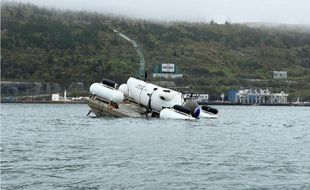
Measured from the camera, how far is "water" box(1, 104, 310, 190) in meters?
28.8

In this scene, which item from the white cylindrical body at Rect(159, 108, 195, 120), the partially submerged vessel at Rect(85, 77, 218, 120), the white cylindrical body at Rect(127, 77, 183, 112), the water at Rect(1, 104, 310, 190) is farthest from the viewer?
the white cylindrical body at Rect(127, 77, 183, 112)

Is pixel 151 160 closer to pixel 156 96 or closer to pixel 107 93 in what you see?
pixel 156 96

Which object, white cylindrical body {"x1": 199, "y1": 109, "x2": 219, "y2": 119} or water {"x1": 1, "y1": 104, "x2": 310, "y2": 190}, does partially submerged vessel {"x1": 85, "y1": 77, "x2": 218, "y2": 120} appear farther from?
water {"x1": 1, "y1": 104, "x2": 310, "y2": 190}

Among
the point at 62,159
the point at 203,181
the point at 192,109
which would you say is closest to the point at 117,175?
the point at 203,181

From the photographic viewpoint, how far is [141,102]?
74.8 metres

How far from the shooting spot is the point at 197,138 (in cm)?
4947

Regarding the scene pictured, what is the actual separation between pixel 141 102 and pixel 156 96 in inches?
110

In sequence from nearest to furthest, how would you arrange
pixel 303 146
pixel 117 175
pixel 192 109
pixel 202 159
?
1. pixel 117 175
2. pixel 202 159
3. pixel 303 146
4. pixel 192 109

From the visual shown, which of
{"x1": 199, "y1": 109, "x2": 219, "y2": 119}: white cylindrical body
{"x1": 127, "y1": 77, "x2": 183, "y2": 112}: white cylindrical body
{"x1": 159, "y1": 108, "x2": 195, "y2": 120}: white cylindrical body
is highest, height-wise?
{"x1": 127, "y1": 77, "x2": 183, "y2": 112}: white cylindrical body

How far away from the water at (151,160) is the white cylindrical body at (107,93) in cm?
1836

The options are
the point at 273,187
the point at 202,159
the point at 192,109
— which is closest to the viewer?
the point at 273,187

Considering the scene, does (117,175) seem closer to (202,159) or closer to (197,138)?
(202,159)

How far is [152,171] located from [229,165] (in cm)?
459

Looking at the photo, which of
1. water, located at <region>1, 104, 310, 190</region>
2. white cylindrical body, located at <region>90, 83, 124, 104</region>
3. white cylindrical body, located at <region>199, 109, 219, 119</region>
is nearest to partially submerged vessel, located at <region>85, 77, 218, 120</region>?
white cylindrical body, located at <region>90, 83, 124, 104</region>
